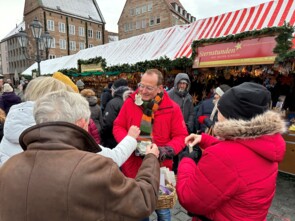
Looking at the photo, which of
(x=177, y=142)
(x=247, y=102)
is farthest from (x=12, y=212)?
(x=177, y=142)

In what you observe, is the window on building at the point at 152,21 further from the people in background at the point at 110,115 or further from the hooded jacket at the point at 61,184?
the hooded jacket at the point at 61,184

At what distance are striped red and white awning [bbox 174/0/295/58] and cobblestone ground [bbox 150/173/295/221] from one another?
3.22 m

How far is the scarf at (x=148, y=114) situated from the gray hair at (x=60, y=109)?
1075 mm

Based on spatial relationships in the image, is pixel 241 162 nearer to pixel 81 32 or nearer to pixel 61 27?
pixel 61 27

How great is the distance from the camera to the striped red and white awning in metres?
4.80

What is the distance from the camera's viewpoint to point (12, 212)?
935 mm

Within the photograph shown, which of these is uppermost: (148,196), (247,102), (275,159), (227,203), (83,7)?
(83,7)

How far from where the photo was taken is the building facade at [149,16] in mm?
32594

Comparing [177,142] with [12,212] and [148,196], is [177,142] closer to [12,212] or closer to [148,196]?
[148,196]

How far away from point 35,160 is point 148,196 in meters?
0.56

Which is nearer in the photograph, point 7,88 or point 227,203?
point 227,203

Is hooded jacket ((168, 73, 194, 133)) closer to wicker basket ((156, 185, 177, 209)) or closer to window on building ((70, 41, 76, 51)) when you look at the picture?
wicker basket ((156, 185, 177, 209))

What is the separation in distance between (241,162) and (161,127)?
118cm

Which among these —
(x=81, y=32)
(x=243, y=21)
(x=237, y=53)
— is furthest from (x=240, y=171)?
(x=81, y=32)
